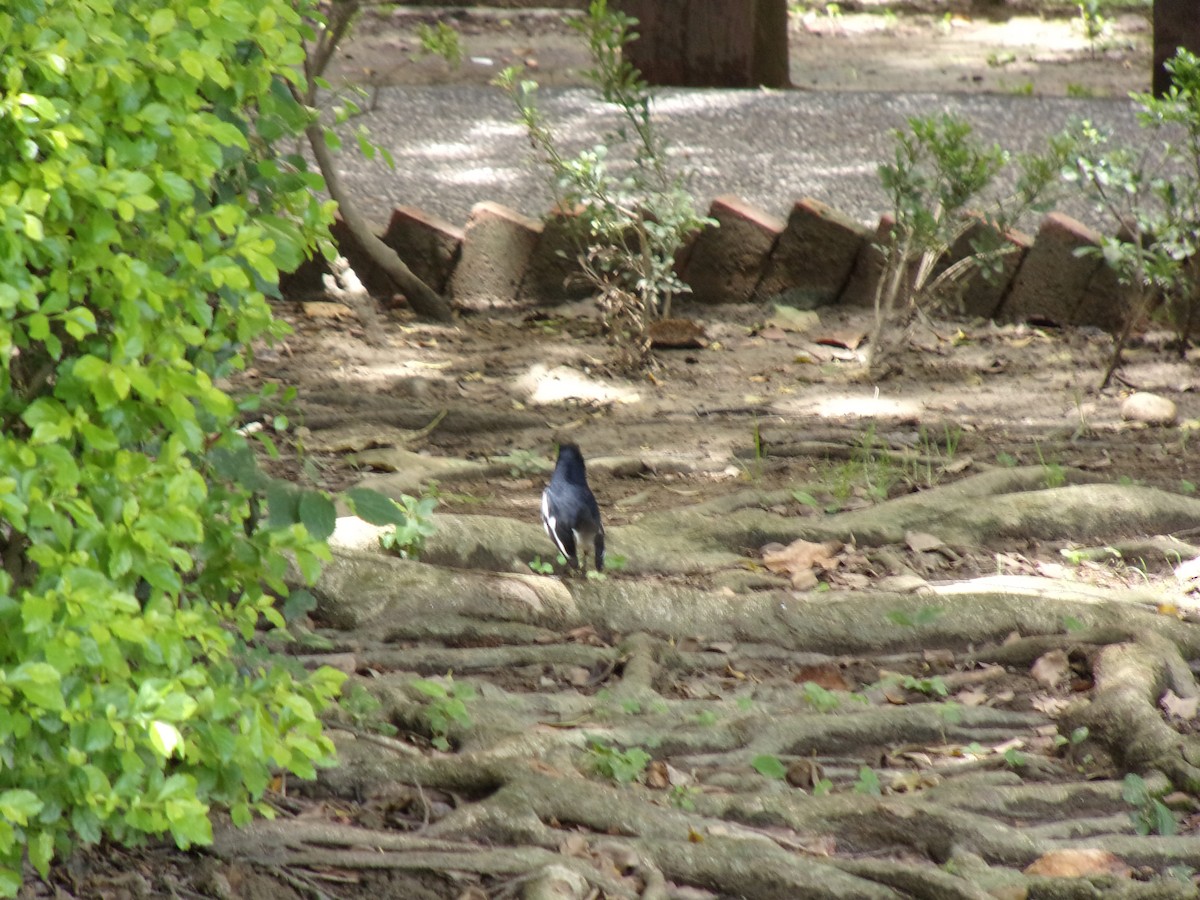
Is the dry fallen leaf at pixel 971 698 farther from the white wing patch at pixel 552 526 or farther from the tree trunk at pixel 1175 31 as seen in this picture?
the tree trunk at pixel 1175 31

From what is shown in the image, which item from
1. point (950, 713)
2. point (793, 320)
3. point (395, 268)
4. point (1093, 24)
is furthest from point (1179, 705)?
point (1093, 24)

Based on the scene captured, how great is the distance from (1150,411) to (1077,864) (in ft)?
10.1

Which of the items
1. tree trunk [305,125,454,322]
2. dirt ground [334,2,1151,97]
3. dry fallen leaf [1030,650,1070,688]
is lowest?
dry fallen leaf [1030,650,1070,688]

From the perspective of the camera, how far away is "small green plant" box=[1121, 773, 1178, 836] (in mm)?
2885

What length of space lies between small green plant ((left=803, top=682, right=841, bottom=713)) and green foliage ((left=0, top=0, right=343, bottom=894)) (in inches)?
59.0

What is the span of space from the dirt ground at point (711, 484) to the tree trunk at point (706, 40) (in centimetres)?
344

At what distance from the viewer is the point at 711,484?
15.9 ft

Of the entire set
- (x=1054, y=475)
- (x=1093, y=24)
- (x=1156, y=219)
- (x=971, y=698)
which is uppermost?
(x=1093, y=24)

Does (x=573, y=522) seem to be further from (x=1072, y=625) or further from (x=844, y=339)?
(x=844, y=339)

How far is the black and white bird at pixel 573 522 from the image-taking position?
3754 millimetres

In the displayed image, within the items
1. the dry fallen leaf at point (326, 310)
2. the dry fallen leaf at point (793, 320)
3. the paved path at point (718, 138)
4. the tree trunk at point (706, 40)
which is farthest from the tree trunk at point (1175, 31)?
the dry fallen leaf at point (326, 310)

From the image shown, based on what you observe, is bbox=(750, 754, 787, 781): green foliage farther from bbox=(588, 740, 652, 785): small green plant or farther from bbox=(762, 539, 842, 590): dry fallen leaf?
Result: bbox=(762, 539, 842, 590): dry fallen leaf

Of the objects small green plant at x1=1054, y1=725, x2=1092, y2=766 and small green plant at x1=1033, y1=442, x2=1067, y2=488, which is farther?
small green plant at x1=1033, y1=442, x2=1067, y2=488

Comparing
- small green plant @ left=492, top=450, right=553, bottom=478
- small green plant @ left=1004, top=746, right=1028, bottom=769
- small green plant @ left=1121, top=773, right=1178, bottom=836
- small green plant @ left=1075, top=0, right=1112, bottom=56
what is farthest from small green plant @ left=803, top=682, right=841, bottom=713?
small green plant @ left=1075, top=0, right=1112, bottom=56
